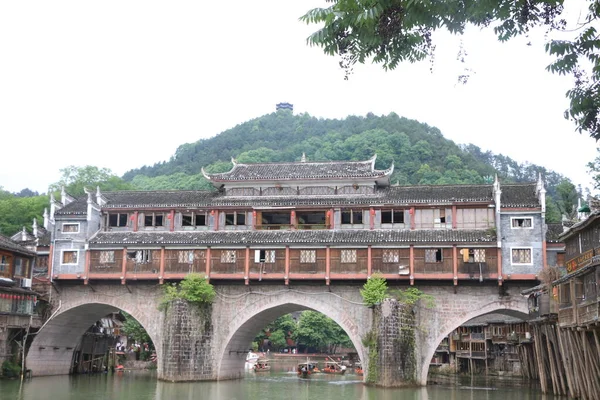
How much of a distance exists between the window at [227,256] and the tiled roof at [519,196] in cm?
1449

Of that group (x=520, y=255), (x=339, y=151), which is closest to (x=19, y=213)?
(x=520, y=255)

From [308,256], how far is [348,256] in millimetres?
2123

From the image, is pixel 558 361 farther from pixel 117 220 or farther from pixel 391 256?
pixel 117 220

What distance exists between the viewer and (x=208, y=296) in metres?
34.4

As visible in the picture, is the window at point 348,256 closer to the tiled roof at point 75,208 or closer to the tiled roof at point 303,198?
the tiled roof at point 303,198

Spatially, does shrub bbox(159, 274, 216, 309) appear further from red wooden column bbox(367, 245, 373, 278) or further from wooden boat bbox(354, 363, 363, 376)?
wooden boat bbox(354, 363, 363, 376)

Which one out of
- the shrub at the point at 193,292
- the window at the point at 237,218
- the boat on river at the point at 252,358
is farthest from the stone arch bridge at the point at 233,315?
the boat on river at the point at 252,358

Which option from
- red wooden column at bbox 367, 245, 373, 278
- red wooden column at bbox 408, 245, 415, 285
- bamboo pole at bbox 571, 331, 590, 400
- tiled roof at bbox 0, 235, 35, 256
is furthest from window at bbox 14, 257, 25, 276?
bamboo pole at bbox 571, 331, 590, 400

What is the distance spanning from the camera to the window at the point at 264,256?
35.0 m

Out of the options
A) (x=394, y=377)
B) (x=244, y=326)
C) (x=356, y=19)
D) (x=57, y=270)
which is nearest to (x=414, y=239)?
(x=394, y=377)

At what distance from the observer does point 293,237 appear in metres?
35.4

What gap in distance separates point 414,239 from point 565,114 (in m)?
25.1

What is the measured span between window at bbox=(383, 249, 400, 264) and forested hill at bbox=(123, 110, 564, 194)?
4922 cm

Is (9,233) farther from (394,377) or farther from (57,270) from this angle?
(394,377)
